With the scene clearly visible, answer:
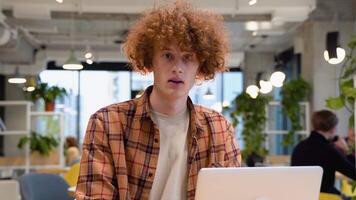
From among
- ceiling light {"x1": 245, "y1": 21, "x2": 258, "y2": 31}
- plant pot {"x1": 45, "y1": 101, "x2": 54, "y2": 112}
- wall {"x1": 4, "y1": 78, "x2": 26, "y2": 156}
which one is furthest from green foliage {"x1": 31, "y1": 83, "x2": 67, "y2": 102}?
wall {"x1": 4, "y1": 78, "x2": 26, "y2": 156}

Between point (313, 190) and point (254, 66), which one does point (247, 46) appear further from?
point (313, 190)

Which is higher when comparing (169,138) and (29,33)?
(29,33)

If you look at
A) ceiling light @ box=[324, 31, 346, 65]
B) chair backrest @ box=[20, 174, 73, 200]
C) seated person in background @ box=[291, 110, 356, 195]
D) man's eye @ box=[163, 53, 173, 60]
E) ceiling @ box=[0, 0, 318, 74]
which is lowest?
chair backrest @ box=[20, 174, 73, 200]

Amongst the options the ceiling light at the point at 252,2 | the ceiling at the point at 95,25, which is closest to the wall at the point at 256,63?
the ceiling at the point at 95,25

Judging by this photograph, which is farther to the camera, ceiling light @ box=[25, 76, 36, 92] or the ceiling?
ceiling light @ box=[25, 76, 36, 92]

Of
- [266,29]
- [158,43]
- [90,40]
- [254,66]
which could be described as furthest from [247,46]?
[158,43]

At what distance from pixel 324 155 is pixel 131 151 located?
3110 mm

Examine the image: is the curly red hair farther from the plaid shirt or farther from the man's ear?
the plaid shirt

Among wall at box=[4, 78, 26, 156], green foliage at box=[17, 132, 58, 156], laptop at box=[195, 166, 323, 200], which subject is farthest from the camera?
wall at box=[4, 78, 26, 156]

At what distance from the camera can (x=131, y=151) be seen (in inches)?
70.2

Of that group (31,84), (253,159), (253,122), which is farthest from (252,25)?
(31,84)

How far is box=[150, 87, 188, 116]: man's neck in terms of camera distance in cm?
184

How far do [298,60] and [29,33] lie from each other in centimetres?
542

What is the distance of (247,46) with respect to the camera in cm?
1200
